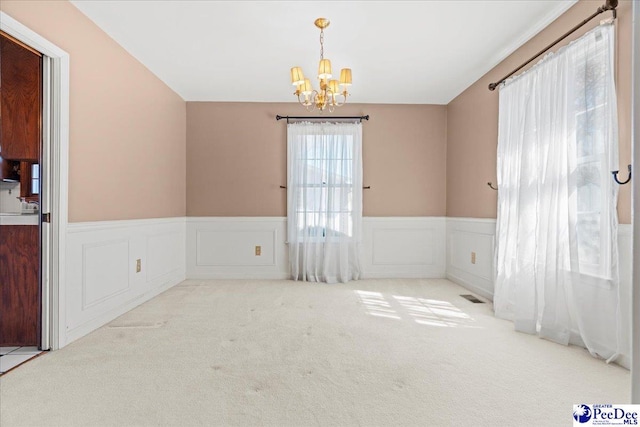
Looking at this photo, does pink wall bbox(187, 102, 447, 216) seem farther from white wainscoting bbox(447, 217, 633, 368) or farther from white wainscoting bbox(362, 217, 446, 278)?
white wainscoting bbox(447, 217, 633, 368)

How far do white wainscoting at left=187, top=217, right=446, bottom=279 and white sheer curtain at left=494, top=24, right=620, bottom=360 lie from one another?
186cm

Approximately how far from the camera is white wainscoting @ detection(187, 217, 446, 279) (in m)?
4.73

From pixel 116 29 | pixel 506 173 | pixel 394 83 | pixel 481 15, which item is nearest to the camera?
pixel 481 15

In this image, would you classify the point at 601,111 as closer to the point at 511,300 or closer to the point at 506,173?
the point at 506,173

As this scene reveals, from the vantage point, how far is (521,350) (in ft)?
7.50

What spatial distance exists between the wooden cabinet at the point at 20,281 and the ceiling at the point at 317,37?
1.73 m

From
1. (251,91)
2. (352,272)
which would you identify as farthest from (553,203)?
(251,91)

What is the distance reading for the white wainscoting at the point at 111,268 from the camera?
251 centimetres

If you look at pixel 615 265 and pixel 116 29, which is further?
pixel 116 29

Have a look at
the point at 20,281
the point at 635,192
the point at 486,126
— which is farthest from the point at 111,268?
the point at 486,126

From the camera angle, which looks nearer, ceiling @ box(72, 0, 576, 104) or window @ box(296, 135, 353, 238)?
ceiling @ box(72, 0, 576, 104)

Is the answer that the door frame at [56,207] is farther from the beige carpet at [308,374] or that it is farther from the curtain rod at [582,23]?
the curtain rod at [582,23]

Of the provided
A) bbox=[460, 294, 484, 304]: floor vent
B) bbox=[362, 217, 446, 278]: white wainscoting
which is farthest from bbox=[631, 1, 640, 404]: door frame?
bbox=[362, 217, 446, 278]: white wainscoting

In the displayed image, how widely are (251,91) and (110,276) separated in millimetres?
2676
